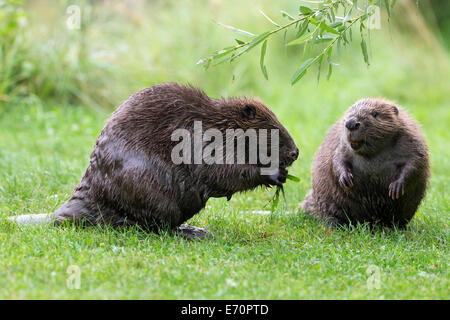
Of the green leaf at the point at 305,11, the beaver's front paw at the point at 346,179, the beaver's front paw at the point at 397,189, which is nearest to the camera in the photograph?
the green leaf at the point at 305,11

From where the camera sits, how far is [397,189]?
474 cm

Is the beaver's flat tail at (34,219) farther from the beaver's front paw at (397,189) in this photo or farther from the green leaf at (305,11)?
the beaver's front paw at (397,189)

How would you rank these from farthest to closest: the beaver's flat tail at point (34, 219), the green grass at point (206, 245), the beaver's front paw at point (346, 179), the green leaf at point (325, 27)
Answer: the beaver's front paw at point (346, 179) < the beaver's flat tail at point (34, 219) < the green leaf at point (325, 27) < the green grass at point (206, 245)

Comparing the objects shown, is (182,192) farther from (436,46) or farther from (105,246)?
(436,46)

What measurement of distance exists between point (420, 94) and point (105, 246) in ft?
24.6

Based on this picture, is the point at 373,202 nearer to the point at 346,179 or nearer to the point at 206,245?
the point at 346,179

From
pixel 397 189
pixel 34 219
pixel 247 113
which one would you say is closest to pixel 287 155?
pixel 247 113

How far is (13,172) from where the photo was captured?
6184 millimetres

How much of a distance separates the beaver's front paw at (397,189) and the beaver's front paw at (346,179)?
31 centimetres

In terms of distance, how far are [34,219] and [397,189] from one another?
2661 mm

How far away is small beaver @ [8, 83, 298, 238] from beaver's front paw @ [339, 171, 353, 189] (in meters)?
0.46

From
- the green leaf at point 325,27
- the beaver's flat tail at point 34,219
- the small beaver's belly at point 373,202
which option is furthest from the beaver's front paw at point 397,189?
the beaver's flat tail at point 34,219

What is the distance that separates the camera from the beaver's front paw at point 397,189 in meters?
4.73
